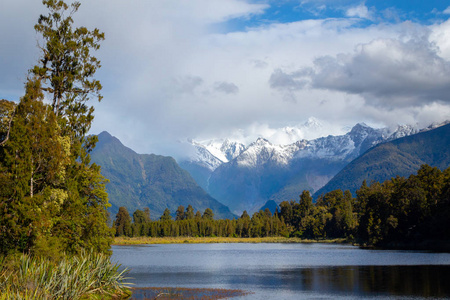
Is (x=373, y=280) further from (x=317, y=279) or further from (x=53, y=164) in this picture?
(x=53, y=164)

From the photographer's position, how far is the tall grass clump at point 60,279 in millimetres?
32500

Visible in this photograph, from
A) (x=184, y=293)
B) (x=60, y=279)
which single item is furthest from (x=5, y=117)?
(x=184, y=293)

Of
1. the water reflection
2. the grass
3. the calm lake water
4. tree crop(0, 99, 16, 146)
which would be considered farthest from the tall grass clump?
the water reflection

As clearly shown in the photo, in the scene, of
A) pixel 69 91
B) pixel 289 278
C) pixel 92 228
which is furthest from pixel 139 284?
pixel 69 91

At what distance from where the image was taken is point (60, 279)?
3522 cm

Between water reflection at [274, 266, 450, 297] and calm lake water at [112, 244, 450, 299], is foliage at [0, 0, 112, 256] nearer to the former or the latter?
calm lake water at [112, 244, 450, 299]

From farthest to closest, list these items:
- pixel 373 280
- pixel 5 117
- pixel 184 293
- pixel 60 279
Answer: pixel 373 280
pixel 184 293
pixel 5 117
pixel 60 279

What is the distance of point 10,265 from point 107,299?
8.23m

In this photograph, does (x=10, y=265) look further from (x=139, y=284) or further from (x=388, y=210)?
(x=388, y=210)

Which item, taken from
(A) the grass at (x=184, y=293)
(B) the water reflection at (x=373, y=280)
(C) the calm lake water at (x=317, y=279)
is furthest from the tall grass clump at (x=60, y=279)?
(B) the water reflection at (x=373, y=280)

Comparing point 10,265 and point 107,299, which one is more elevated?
point 10,265

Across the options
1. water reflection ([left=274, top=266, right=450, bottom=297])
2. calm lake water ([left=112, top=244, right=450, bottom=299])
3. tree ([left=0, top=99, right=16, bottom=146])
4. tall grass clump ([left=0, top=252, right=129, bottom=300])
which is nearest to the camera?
tall grass clump ([left=0, top=252, right=129, bottom=300])

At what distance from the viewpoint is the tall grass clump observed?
107 ft

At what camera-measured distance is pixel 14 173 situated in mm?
42000
